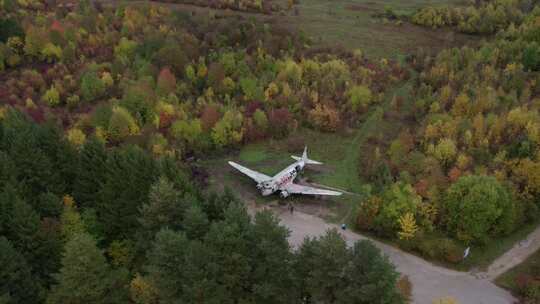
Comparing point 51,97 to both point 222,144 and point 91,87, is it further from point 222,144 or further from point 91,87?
point 222,144

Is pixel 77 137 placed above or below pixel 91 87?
below

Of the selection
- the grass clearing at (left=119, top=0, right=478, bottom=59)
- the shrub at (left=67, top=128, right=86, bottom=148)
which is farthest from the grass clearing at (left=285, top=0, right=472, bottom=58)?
the shrub at (left=67, top=128, right=86, bottom=148)

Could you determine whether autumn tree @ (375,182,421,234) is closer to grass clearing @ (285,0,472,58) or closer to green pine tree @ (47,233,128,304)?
green pine tree @ (47,233,128,304)

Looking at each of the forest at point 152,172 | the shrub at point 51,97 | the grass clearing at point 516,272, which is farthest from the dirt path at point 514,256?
the shrub at point 51,97

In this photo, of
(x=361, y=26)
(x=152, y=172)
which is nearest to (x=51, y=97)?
(x=152, y=172)

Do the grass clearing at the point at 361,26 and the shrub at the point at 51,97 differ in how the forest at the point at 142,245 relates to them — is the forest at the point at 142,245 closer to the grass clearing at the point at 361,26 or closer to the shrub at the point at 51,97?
the shrub at the point at 51,97

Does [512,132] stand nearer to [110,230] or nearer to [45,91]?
[110,230]
